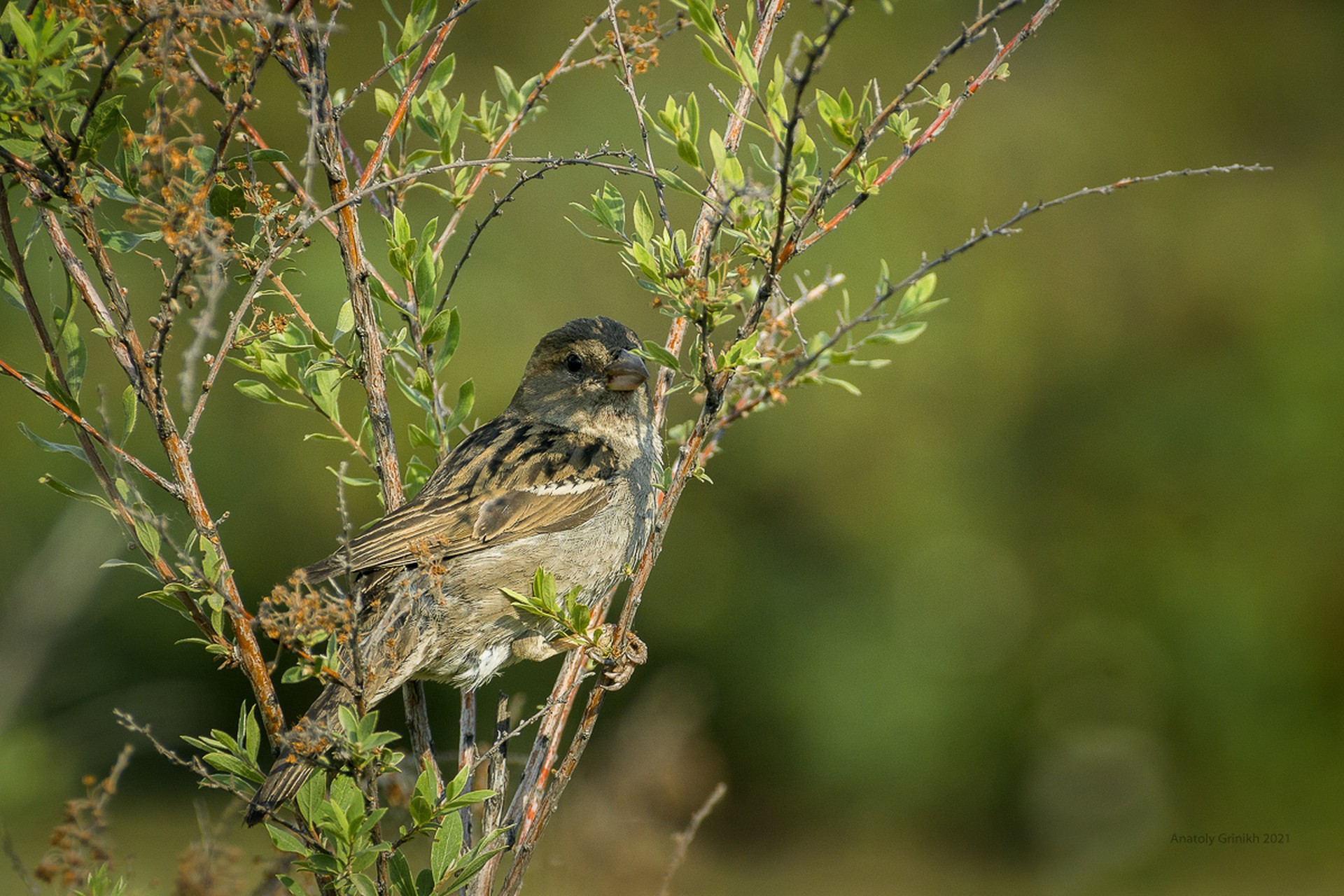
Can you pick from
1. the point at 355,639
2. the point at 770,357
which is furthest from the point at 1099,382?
the point at 355,639

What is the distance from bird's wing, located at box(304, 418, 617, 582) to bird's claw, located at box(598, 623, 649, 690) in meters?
0.62

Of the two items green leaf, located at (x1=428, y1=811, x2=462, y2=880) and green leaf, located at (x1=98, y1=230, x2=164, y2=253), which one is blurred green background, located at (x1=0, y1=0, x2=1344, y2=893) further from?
green leaf, located at (x1=428, y1=811, x2=462, y2=880)

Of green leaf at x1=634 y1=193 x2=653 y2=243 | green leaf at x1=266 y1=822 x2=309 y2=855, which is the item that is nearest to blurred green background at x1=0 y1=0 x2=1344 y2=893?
green leaf at x1=634 y1=193 x2=653 y2=243

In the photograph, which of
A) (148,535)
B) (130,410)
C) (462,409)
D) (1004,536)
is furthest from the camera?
(1004,536)

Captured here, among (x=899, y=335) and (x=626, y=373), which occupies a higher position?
(x=626, y=373)

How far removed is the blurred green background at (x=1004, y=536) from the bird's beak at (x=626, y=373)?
13.7 feet

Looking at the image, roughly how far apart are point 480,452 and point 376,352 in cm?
129

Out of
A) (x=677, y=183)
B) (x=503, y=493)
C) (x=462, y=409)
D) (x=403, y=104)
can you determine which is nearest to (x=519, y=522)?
(x=503, y=493)

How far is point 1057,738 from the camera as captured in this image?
370 inches

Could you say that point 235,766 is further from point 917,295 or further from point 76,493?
point 917,295

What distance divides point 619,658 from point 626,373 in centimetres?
172

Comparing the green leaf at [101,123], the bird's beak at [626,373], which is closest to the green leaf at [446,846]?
the green leaf at [101,123]

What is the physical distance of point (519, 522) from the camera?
153 inches

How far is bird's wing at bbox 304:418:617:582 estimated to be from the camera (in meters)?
3.35
